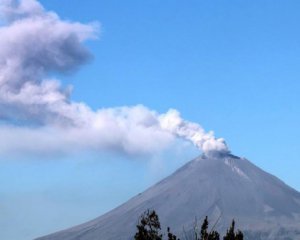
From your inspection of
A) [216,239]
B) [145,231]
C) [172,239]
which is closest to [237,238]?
[216,239]

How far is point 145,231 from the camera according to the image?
88.6ft

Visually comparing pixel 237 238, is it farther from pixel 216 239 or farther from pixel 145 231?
pixel 145 231

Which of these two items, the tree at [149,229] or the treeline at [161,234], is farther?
the tree at [149,229]

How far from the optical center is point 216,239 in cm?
2472

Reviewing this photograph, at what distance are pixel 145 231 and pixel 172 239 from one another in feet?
7.31

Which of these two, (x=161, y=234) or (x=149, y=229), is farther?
(x=149, y=229)

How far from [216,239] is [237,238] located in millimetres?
741

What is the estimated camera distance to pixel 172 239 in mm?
24984

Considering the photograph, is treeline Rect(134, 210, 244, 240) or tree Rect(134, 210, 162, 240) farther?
tree Rect(134, 210, 162, 240)

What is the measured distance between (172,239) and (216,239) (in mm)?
1531

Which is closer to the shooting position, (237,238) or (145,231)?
(237,238)

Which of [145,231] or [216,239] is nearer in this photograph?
[216,239]

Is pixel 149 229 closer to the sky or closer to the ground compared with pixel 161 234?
closer to the sky

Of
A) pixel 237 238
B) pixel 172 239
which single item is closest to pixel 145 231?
pixel 172 239
